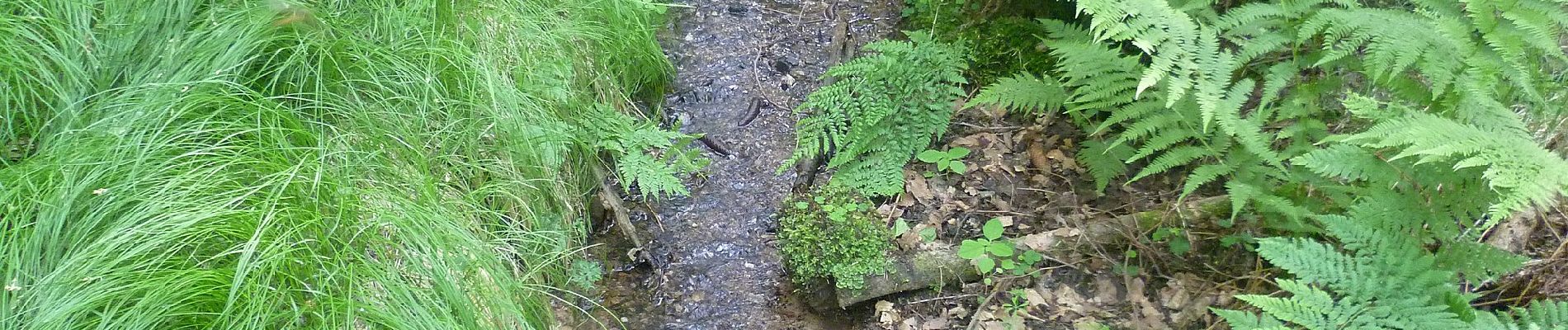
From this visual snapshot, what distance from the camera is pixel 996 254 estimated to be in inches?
125

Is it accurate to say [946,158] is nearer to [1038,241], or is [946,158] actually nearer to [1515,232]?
[1038,241]

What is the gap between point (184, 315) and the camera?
1942 millimetres

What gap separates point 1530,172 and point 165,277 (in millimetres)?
3223

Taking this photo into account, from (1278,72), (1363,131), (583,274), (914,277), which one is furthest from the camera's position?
(583,274)

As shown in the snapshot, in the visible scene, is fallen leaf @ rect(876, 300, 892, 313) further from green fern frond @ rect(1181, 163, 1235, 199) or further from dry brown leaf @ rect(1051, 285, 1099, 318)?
green fern frond @ rect(1181, 163, 1235, 199)

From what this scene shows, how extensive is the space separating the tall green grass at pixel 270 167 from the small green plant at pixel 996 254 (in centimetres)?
164

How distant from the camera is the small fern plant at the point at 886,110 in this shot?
3.61m

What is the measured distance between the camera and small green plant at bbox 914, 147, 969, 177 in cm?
363

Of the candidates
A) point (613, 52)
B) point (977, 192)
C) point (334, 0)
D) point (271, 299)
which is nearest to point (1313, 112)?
point (977, 192)

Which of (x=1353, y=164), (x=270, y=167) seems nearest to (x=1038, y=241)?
(x=1353, y=164)

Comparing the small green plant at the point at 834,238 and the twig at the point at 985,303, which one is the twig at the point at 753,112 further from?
the twig at the point at 985,303

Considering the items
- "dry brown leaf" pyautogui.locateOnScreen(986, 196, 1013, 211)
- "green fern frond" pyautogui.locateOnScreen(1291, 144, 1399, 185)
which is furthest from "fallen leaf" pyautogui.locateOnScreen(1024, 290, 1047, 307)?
"green fern frond" pyautogui.locateOnScreen(1291, 144, 1399, 185)

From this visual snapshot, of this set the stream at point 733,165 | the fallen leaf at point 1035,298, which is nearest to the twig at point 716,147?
the stream at point 733,165

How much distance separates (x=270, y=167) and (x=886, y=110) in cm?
231
